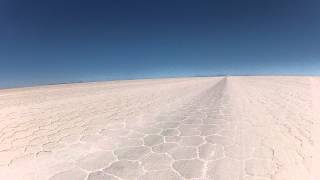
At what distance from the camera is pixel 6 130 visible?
507 centimetres

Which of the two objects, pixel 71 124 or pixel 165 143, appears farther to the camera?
pixel 71 124

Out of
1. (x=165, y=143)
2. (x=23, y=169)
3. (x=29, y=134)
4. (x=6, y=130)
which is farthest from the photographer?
(x=6, y=130)

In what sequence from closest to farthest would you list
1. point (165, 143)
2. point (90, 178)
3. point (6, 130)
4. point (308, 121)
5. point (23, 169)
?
point (90, 178) < point (23, 169) < point (165, 143) < point (6, 130) < point (308, 121)

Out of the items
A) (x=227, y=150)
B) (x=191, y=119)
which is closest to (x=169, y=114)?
(x=191, y=119)

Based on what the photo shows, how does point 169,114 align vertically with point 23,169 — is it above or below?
above

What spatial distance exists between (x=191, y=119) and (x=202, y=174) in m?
2.95

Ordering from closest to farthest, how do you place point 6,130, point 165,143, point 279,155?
1. point 279,155
2. point 165,143
3. point 6,130

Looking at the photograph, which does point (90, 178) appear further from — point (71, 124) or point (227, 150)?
point (71, 124)

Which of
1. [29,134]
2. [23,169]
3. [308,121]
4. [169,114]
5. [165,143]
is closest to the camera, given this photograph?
[23,169]

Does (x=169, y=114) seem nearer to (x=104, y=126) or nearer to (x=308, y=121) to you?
(x=104, y=126)

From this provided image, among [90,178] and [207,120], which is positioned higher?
[207,120]

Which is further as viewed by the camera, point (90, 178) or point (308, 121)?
point (308, 121)

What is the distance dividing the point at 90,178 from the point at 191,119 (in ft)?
11.1

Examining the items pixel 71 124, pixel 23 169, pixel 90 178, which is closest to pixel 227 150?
pixel 90 178
